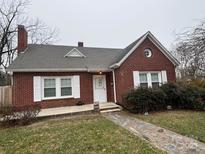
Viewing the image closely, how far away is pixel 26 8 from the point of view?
65.7 feet

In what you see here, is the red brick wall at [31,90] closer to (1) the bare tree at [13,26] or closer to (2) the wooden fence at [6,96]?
(2) the wooden fence at [6,96]

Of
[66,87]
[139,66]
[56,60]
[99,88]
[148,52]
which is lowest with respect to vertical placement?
[99,88]

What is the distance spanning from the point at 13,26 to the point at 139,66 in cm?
1981

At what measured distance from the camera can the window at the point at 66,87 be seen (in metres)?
11.0

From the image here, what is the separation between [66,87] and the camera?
1109 cm

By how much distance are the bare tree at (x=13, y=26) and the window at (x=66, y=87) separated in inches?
566

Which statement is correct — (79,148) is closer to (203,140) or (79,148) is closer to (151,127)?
(151,127)

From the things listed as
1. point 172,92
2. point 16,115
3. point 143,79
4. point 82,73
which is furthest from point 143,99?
point 16,115

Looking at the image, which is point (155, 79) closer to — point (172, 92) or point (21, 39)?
point (172, 92)

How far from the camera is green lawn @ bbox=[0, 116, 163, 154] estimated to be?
171 inches

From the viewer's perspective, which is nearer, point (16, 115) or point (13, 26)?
point (16, 115)

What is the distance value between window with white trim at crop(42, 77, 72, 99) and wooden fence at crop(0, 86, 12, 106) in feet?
8.48

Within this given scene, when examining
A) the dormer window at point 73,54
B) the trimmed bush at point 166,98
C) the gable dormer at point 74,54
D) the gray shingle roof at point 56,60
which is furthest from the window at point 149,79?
the dormer window at point 73,54

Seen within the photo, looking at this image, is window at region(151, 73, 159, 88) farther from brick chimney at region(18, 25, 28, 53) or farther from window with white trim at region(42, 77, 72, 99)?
brick chimney at region(18, 25, 28, 53)
